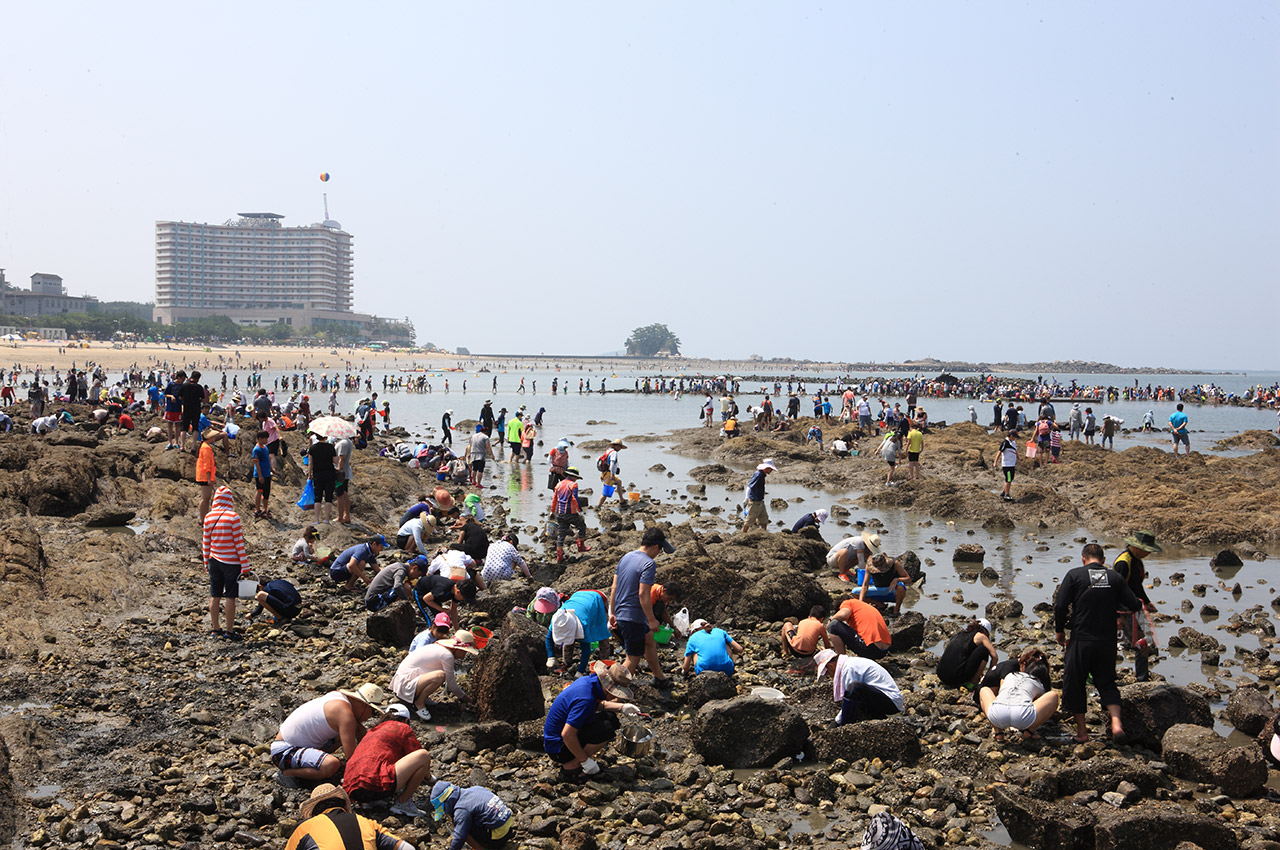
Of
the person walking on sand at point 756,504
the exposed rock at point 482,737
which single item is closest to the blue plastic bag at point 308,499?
the person walking on sand at point 756,504

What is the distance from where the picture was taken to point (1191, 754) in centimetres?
741

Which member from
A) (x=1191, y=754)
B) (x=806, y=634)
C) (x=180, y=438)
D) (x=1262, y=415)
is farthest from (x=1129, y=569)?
(x=1262, y=415)

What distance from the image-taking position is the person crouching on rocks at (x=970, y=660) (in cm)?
941

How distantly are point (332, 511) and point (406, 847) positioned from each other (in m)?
14.5

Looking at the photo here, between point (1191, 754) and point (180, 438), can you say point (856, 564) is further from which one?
point (180, 438)

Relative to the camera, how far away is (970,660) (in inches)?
372

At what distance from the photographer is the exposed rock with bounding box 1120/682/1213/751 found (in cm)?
812

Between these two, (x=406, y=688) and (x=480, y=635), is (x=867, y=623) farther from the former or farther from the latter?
(x=406, y=688)

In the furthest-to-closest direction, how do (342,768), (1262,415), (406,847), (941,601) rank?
(1262,415) → (941,601) → (342,768) → (406,847)

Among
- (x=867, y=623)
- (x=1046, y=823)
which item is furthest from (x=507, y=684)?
(x=1046, y=823)

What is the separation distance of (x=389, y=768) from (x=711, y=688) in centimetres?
354

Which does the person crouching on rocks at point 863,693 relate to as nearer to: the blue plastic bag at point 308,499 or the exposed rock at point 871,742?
the exposed rock at point 871,742

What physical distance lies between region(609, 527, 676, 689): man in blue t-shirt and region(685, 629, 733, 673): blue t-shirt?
46cm

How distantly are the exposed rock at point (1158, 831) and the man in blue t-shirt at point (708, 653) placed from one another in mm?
3995
